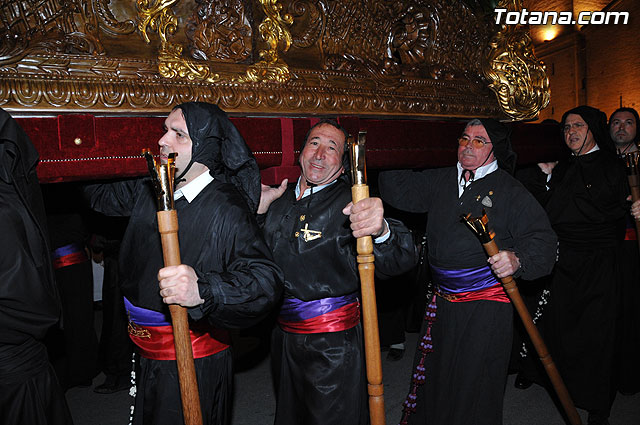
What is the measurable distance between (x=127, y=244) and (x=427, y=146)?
1983mm

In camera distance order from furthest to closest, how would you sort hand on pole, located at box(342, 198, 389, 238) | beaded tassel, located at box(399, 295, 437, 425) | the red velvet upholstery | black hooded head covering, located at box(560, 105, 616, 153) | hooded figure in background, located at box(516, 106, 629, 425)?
black hooded head covering, located at box(560, 105, 616, 153) → hooded figure in background, located at box(516, 106, 629, 425) → beaded tassel, located at box(399, 295, 437, 425) → the red velvet upholstery → hand on pole, located at box(342, 198, 389, 238)

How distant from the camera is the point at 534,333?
277 cm

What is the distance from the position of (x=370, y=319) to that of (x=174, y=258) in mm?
686

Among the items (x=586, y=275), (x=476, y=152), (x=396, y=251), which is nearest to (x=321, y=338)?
(x=396, y=251)

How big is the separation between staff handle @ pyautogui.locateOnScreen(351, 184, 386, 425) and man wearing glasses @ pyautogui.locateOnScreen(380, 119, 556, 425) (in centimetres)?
111

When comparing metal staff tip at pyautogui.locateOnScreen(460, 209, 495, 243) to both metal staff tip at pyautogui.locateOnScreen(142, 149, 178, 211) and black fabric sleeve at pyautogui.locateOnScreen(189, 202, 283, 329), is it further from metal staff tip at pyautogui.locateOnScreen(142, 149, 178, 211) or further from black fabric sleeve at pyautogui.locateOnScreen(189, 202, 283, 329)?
metal staff tip at pyautogui.locateOnScreen(142, 149, 178, 211)

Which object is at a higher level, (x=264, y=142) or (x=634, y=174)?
(x=264, y=142)

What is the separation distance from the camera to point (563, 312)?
3.74 meters

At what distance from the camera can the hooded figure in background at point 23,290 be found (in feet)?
5.67

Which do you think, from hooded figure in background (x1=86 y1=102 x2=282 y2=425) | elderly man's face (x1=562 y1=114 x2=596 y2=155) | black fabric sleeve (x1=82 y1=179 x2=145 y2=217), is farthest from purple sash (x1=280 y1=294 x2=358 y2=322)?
elderly man's face (x1=562 y1=114 x2=596 y2=155)

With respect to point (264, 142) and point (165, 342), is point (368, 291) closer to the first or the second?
point (165, 342)

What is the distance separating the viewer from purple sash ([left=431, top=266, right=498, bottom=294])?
282 cm

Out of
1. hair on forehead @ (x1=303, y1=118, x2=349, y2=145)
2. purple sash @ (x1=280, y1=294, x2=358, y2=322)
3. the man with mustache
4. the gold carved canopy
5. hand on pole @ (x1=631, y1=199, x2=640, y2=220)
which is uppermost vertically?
the gold carved canopy

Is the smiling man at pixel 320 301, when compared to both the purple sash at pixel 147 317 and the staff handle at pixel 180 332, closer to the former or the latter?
the purple sash at pixel 147 317
